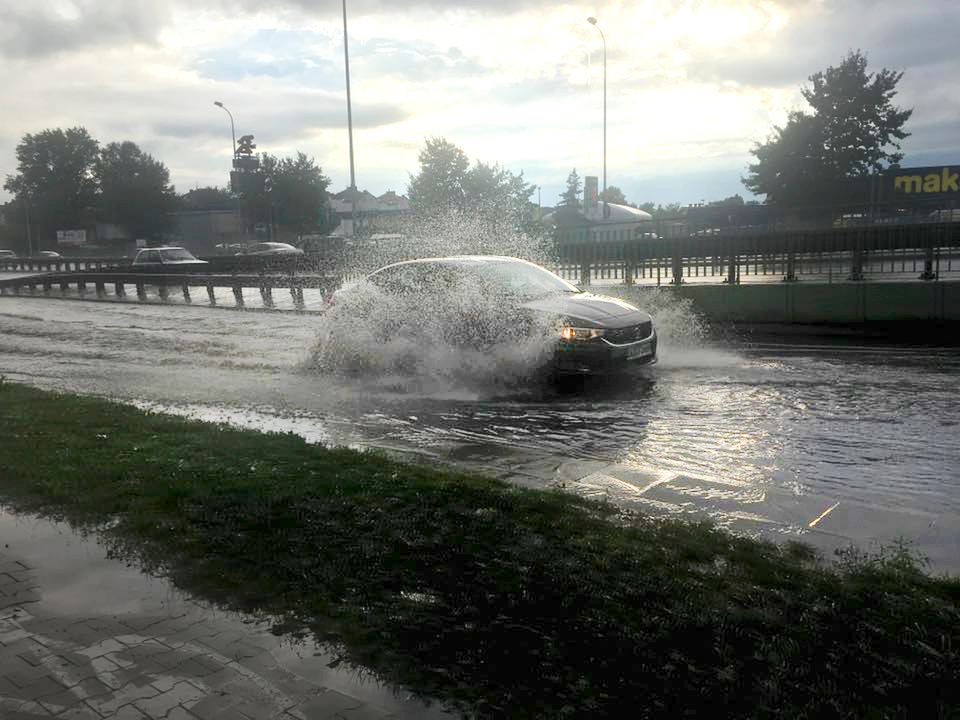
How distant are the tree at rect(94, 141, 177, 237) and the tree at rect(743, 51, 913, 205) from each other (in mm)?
69150

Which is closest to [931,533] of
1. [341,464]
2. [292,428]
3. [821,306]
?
[341,464]

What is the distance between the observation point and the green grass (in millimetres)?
3268

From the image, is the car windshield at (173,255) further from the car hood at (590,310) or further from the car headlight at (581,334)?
the car headlight at (581,334)

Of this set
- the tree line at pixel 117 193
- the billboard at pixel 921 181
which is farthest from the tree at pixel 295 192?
the billboard at pixel 921 181

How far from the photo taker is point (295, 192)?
78188mm

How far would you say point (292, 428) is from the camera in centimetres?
868

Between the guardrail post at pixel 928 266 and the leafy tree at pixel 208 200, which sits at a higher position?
the leafy tree at pixel 208 200

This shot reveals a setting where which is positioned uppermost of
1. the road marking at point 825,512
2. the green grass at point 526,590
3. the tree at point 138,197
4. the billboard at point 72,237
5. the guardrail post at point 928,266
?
the tree at point 138,197

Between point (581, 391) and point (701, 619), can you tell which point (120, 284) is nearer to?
point (581, 391)

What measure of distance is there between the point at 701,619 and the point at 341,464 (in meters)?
3.46

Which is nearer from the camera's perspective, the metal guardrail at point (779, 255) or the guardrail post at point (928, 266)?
Answer: the guardrail post at point (928, 266)

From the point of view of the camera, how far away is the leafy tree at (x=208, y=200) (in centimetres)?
10756

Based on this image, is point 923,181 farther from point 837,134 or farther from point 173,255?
point 173,255

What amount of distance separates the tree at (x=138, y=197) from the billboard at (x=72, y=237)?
3.64 metres
